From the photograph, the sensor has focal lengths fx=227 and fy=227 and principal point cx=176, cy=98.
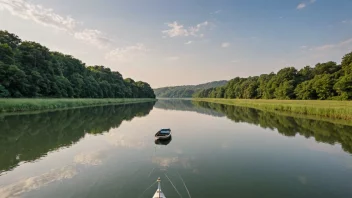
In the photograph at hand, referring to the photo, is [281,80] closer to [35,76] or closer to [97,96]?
[97,96]

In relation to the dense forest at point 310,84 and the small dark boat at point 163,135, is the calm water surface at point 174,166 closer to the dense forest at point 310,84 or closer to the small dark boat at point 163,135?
the small dark boat at point 163,135

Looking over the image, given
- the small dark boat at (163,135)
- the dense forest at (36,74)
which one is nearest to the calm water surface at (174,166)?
the small dark boat at (163,135)

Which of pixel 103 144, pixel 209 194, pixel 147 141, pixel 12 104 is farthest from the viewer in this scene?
pixel 12 104

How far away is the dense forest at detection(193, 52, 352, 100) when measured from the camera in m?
52.5

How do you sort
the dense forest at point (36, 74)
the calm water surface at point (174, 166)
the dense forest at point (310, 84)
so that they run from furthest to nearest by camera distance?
1. the dense forest at point (310, 84)
2. the dense forest at point (36, 74)
3. the calm water surface at point (174, 166)

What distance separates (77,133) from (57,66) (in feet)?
164

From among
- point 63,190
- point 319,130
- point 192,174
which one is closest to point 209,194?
point 192,174

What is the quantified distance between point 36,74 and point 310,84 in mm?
68340

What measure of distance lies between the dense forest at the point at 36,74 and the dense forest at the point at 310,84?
203 feet

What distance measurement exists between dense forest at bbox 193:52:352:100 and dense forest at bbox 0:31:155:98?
61818mm

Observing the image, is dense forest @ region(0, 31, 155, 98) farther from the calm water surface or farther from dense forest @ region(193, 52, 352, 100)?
dense forest @ region(193, 52, 352, 100)

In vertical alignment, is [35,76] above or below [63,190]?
above

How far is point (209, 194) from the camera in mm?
7664

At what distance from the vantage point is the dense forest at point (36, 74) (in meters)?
41.2
